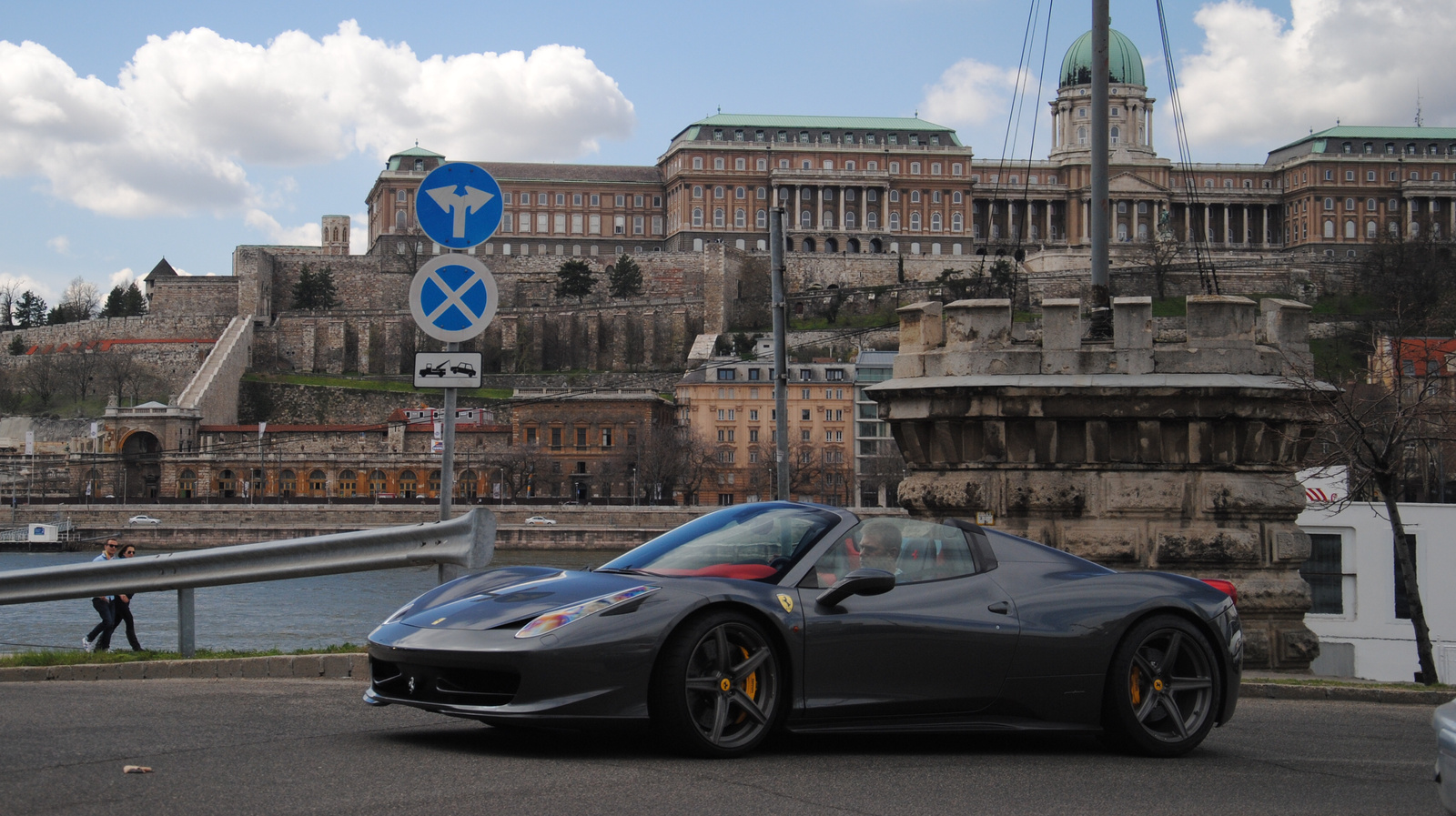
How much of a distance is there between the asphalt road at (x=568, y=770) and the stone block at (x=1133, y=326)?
4125 millimetres

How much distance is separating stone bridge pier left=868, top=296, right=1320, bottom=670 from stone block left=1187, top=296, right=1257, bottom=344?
1cm

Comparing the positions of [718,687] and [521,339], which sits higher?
[521,339]

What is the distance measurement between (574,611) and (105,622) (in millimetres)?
8307

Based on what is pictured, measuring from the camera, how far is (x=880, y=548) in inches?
249

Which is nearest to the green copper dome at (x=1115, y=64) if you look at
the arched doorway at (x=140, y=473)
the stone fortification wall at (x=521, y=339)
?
the stone fortification wall at (x=521, y=339)

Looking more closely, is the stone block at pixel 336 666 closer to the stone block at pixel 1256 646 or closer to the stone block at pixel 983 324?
the stone block at pixel 983 324

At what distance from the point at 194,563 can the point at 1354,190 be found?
139 metres

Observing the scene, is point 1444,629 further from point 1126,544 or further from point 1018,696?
point 1018,696

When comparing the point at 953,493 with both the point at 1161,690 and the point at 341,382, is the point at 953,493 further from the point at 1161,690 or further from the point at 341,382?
the point at 341,382

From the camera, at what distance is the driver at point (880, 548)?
6.30 metres

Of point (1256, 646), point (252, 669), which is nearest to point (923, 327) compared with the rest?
point (1256, 646)

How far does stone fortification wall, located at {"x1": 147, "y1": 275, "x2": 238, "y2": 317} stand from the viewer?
118 m

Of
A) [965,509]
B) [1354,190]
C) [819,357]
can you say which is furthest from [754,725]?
[1354,190]

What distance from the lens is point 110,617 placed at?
1283cm
